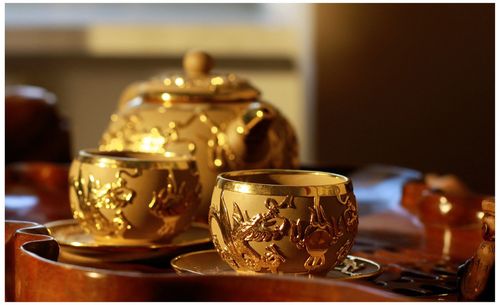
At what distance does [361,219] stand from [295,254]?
0.35 meters

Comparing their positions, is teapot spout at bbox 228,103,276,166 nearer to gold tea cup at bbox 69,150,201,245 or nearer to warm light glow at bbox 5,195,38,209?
gold tea cup at bbox 69,150,201,245

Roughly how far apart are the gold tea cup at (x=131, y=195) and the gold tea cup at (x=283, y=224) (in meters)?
0.10

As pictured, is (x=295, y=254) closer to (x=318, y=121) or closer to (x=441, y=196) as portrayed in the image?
(x=441, y=196)

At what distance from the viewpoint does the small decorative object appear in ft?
1.73

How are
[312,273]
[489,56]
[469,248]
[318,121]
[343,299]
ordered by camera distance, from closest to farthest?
[343,299] < [312,273] < [469,248] < [489,56] < [318,121]

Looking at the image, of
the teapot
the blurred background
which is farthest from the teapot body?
the blurred background

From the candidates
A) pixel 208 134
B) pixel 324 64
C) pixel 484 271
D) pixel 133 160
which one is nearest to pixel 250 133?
pixel 208 134

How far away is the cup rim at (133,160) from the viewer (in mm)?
654

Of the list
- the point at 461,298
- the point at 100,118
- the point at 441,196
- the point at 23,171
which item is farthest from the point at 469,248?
the point at 100,118

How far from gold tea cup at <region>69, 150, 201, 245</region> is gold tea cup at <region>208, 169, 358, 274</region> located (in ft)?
0.32

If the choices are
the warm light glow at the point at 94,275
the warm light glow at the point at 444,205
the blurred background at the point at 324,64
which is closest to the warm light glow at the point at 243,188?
the warm light glow at the point at 94,275

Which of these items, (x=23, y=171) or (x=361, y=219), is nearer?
(x=361, y=219)

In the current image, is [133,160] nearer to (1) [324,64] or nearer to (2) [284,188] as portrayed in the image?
(2) [284,188]

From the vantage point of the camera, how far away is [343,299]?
1.51ft
